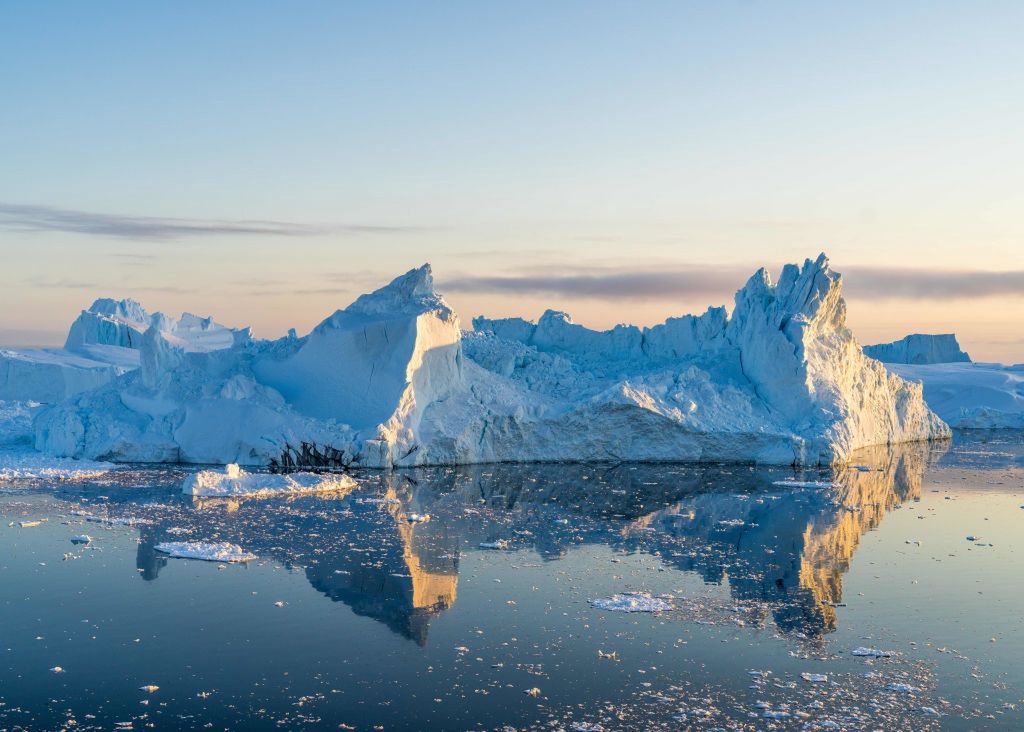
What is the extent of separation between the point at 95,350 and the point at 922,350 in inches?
1734

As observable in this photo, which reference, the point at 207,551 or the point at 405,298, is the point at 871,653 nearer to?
the point at 207,551

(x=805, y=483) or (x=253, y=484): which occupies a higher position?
(x=805, y=483)

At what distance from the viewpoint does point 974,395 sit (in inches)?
1652

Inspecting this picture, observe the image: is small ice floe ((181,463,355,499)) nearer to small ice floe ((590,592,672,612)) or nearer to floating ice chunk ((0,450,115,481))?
floating ice chunk ((0,450,115,481))

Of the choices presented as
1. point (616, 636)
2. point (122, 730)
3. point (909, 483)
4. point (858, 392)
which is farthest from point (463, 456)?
point (122, 730)

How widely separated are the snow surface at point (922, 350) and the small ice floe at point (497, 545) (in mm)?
48850

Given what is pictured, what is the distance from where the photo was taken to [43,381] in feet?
124

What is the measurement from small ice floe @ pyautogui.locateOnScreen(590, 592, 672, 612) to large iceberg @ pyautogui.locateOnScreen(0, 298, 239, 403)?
81.5 feet

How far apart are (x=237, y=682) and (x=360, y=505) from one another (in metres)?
8.51

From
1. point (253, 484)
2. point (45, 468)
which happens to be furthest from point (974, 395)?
point (45, 468)

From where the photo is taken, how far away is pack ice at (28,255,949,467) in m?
21.8

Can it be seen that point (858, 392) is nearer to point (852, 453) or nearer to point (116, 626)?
point (852, 453)

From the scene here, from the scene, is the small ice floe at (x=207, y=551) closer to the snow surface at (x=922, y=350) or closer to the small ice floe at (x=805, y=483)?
the small ice floe at (x=805, y=483)

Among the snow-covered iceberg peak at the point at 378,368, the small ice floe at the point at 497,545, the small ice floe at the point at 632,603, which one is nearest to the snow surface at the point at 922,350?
the snow-covered iceberg peak at the point at 378,368
